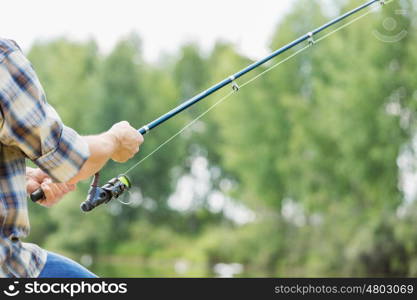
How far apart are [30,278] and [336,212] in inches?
694

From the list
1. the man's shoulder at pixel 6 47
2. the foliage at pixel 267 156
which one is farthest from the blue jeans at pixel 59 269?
the foliage at pixel 267 156

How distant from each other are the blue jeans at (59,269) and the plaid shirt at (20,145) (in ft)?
0.34

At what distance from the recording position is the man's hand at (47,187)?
215 centimetres

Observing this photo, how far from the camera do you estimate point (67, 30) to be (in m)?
31.6

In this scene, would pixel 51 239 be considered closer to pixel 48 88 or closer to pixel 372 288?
pixel 48 88

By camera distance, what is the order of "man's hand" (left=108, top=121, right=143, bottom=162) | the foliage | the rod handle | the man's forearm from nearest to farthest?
1. the man's forearm
2. "man's hand" (left=108, top=121, right=143, bottom=162)
3. the rod handle
4. the foliage

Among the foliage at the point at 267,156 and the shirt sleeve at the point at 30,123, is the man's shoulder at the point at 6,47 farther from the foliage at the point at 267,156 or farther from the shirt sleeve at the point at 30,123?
the foliage at the point at 267,156

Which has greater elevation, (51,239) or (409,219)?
(51,239)

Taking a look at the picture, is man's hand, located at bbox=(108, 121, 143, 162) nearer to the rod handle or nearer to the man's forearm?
the man's forearm

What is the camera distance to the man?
1589 millimetres

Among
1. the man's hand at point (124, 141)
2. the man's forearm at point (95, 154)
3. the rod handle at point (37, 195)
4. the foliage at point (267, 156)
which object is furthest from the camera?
the foliage at point (267, 156)

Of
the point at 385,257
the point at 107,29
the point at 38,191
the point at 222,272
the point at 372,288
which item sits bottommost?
the point at 38,191

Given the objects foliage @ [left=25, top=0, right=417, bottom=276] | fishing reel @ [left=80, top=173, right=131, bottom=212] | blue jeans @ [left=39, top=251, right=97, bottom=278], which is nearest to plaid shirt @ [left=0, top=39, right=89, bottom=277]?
blue jeans @ [left=39, top=251, right=97, bottom=278]

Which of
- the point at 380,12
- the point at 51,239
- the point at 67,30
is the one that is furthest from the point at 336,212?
the point at 67,30
